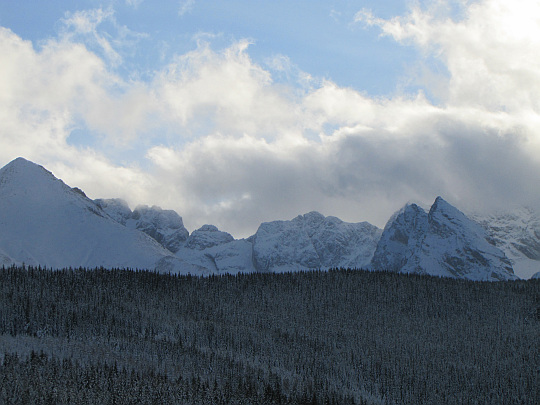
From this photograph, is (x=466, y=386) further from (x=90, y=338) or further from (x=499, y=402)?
(x=90, y=338)

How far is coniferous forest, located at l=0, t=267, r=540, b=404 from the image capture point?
88.2 m

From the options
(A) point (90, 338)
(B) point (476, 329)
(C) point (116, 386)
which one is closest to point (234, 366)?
(A) point (90, 338)

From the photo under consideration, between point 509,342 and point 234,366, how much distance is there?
255 feet

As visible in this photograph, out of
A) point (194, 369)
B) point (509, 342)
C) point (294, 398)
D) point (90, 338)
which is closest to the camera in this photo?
point (294, 398)

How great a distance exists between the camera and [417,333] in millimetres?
180500

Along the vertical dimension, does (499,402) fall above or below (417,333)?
below

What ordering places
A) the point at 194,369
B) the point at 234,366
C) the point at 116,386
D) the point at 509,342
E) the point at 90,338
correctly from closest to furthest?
the point at 116,386 < the point at 194,369 < the point at 234,366 < the point at 90,338 < the point at 509,342

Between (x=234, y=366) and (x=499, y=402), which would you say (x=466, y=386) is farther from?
(x=234, y=366)

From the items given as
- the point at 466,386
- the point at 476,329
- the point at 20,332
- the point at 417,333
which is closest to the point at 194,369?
the point at 20,332

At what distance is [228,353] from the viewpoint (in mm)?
134750

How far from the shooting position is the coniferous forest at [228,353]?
290 ft

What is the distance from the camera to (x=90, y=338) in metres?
132

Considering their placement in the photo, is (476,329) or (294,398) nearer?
(294,398)

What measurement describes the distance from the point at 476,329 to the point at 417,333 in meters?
17.9
